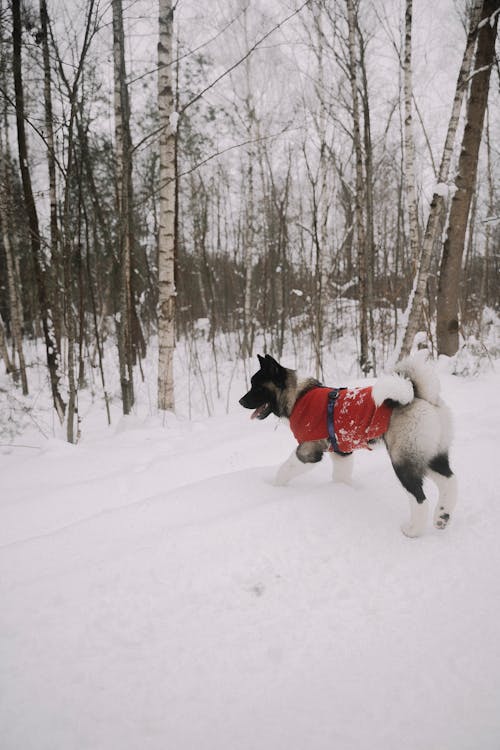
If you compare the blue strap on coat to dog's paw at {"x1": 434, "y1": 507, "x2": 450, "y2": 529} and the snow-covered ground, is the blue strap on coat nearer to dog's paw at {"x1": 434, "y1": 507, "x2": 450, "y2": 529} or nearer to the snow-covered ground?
the snow-covered ground

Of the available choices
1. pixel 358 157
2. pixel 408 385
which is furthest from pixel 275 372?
pixel 358 157

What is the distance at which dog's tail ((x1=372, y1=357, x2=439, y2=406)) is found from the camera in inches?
86.2

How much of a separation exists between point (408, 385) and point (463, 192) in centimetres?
598

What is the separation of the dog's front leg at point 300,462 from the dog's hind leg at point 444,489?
801mm

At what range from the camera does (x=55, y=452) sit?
439cm

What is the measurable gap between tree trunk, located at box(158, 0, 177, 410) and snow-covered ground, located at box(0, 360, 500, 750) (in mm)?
3210

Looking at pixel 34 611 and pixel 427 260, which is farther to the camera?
pixel 427 260

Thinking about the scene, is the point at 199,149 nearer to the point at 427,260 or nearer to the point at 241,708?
the point at 427,260

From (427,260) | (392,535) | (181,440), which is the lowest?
(181,440)

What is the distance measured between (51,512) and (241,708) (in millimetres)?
2120

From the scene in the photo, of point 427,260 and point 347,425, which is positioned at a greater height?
point 427,260

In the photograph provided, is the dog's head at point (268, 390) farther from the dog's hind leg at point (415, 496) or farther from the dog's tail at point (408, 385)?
the dog's hind leg at point (415, 496)

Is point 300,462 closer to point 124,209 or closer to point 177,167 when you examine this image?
point 124,209

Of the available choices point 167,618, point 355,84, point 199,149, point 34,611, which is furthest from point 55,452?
point 199,149
